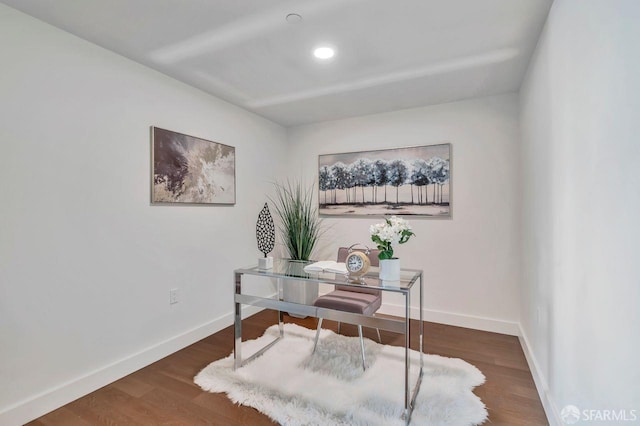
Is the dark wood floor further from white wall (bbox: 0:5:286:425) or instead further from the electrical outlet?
the electrical outlet

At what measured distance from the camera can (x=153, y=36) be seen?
77.4 inches

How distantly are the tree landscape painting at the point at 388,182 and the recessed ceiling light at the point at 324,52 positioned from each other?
148 centimetres

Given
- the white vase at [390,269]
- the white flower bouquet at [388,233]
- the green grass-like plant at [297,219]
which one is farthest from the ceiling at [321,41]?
the white vase at [390,269]

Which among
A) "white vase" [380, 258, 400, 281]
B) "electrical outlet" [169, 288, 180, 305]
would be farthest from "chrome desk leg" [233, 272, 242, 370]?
"white vase" [380, 258, 400, 281]

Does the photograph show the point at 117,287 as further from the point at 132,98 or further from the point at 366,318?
the point at 366,318

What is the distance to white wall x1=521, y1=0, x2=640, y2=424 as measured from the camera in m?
0.88

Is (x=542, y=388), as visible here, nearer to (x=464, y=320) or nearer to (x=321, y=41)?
(x=464, y=320)

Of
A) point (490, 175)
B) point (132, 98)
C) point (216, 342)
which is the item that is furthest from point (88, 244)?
point (490, 175)

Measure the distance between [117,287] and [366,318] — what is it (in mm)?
1782

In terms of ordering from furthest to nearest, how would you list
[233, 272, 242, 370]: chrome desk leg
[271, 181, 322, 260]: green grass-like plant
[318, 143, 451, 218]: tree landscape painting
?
1. [271, 181, 322, 260]: green grass-like plant
2. [318, 143, 451, 218]: tree landscape painting
3. [233, 272, 242, 370]: chrome desk leg

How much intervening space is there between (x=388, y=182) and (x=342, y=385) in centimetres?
211

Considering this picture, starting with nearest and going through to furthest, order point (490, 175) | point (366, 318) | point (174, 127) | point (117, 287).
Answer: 1. point (366, 318)
2. point (117, 287)
3. point (174, 127)
4. point (490, 175)

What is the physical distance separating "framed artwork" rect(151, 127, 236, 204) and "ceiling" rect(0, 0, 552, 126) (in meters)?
0.52

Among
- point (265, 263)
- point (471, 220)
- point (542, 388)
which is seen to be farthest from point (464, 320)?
point (265, 263)
